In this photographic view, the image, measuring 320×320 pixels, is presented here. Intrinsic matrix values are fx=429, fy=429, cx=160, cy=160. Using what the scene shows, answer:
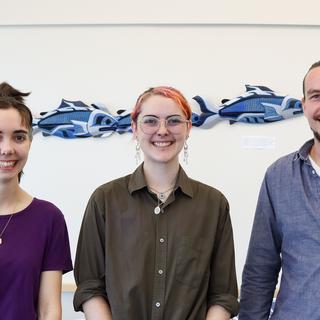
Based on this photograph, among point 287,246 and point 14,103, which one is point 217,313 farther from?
point 14,103

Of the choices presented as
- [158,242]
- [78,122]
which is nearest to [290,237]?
[158,242]

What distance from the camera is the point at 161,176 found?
5.01 feet

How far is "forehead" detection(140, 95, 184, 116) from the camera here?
1.45 metres

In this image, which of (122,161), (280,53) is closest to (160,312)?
(122,161)

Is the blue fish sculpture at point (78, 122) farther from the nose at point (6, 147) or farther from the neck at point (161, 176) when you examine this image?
the nose at point (6, 147)

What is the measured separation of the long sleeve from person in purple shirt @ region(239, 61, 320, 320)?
22.1 inches

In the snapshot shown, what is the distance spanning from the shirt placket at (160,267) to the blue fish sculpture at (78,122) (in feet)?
4.20

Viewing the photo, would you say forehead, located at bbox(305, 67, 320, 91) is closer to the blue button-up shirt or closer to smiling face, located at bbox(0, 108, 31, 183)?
the blue button-up shirt

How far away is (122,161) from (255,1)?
1249mm

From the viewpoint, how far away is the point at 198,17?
2566mm

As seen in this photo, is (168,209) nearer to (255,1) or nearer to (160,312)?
(160,312)

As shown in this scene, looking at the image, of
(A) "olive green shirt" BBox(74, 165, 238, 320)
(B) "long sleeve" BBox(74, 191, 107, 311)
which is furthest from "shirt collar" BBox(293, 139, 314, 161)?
(B) "long sleeve" BBox(74, 191, 107, 311)

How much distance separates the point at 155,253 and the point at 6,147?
587 mm

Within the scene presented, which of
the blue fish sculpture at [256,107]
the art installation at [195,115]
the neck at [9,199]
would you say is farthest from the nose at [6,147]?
the blue fish sculpture at [256,107]
